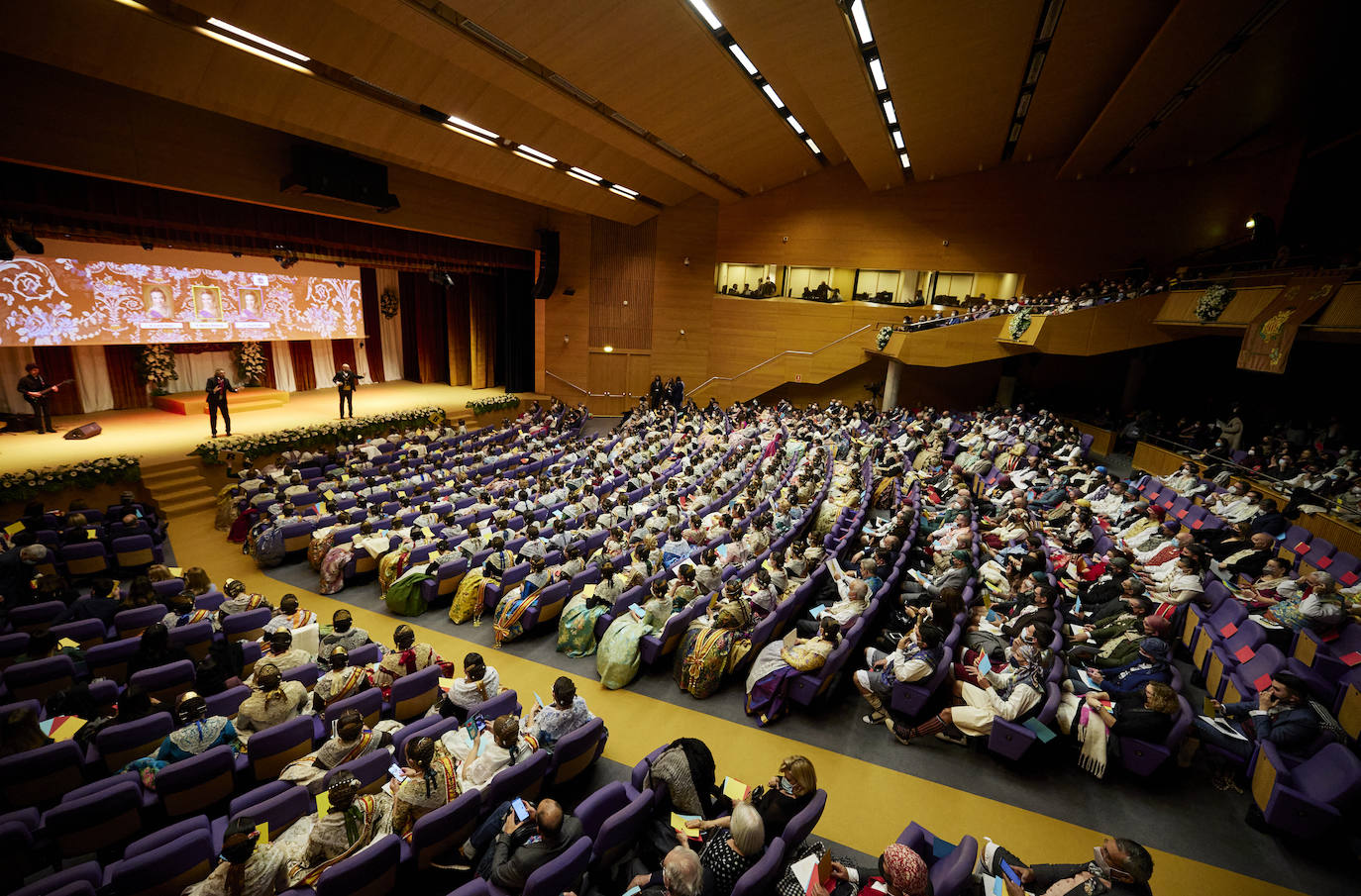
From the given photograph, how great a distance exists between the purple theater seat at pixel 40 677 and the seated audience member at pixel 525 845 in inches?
142

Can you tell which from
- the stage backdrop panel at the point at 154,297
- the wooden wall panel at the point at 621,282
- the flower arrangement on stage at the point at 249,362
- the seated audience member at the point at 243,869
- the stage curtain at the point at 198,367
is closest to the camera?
the seated audience member at the point at 243,869

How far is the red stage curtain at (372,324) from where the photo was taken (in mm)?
18406

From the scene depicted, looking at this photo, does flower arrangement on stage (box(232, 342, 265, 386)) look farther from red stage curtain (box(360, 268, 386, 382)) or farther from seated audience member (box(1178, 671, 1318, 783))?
seated audience member (box(1178, 671, 1318, 783))

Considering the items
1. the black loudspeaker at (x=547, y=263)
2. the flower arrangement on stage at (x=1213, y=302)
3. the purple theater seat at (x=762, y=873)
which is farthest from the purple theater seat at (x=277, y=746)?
the black loudspeaker at (x=547, y=263)

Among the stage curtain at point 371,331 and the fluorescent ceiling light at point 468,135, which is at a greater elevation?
the fluorescent ceiling light at point 468,135

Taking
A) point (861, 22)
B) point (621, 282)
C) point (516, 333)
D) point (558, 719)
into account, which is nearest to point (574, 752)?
point (558, 719)

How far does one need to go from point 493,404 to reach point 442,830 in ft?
47.4

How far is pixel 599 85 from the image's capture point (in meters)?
8.80

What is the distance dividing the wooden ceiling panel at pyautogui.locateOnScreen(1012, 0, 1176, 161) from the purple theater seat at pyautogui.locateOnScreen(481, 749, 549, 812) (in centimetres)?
1067

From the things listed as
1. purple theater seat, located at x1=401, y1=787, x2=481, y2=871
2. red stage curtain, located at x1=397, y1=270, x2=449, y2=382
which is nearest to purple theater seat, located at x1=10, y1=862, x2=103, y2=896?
purple theater seat, located at x1=401, y1=787, x2=481, y2=871

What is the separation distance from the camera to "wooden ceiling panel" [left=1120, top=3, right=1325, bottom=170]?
7.83 m

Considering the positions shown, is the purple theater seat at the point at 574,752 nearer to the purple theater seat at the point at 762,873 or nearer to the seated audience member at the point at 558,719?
the seated audience member at the point at 558,719

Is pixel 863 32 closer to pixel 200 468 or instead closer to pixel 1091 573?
pixel 1091 573

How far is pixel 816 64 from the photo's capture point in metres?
8.80
